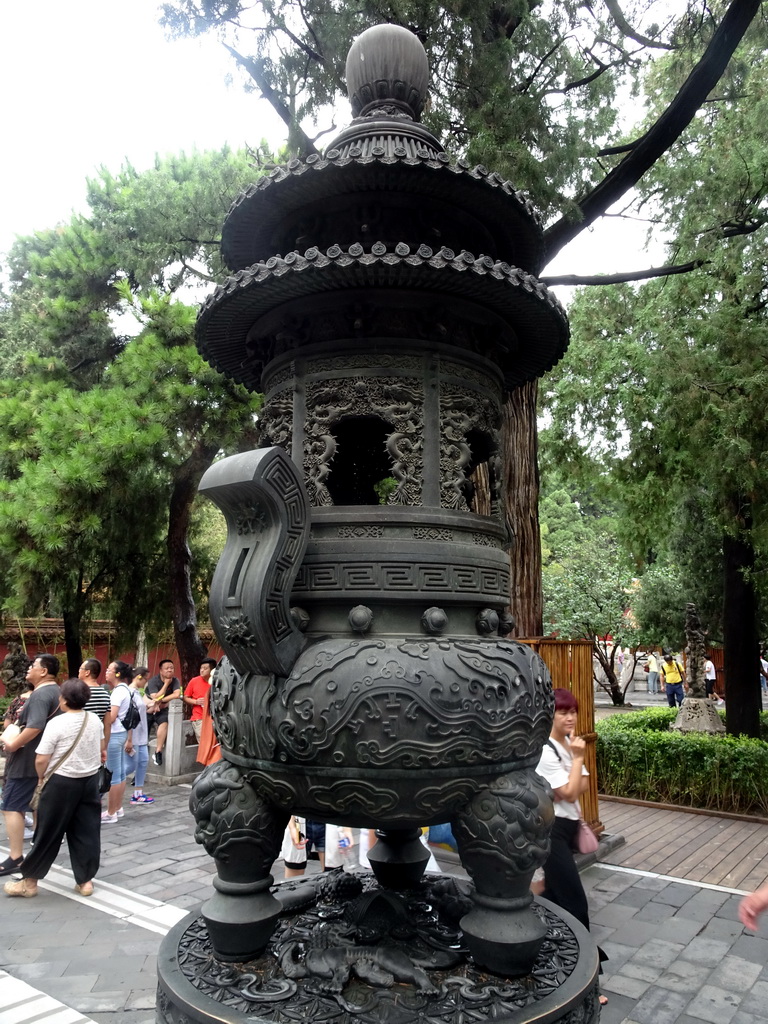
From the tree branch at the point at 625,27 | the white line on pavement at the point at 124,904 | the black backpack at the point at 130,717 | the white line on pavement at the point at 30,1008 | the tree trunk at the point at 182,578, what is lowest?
the white line on pavement at the point at 124,904

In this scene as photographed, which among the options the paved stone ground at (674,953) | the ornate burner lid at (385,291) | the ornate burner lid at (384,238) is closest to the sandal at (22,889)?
the paved stone ground at (674,953)

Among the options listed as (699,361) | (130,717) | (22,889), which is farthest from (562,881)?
(699,361)

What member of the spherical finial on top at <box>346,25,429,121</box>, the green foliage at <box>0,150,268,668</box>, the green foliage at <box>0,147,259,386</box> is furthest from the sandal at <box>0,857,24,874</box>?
the green foliage at <box>0,147,259,386</box>

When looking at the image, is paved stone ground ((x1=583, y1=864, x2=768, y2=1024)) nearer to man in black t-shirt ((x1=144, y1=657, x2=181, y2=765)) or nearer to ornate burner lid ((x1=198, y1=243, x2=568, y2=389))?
ornate burner lid ((x1=198, y1=243, x2=568, y2=389))

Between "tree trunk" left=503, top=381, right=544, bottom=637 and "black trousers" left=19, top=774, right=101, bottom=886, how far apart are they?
4.04m

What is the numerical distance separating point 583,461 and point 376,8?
7.10 meters

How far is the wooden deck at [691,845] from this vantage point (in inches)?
257

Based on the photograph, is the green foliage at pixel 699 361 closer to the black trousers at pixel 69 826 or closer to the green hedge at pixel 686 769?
the green hedge at pixel 686 769

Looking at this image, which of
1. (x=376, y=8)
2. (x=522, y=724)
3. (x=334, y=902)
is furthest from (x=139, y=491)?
(x=522, y=724)

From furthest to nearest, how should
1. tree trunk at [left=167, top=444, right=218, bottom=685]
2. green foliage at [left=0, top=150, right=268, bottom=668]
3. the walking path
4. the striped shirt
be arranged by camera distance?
tree trunk at [left=167, top=444, right=218, bottom=685] < green foliage at [left=0, top=150, right=268, bottom=668] < the striped shirt < the walking path

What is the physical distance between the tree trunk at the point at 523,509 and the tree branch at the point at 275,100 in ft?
11.1

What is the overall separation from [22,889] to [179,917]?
1440 millimetres

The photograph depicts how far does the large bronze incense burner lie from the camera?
109 inches

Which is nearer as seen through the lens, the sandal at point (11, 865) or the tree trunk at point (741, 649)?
the sandal at point (11, 865)
